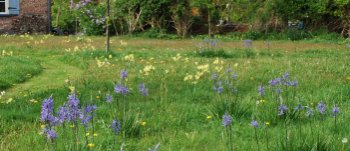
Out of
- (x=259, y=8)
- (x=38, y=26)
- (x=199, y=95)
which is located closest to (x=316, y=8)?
(x=259, y=8)

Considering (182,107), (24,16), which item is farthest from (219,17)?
(182,107)

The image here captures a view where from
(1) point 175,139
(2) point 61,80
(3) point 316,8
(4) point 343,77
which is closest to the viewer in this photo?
(1) point 175,139

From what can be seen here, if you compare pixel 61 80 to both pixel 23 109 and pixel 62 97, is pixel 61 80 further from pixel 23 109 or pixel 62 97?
pixel 23 109

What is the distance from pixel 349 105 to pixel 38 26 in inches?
773

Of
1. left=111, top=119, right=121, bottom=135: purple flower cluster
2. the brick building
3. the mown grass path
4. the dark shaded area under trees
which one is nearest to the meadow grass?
the mown grass path

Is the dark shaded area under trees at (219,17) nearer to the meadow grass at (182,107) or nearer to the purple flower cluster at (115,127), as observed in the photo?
the meadow grass at (182,107)

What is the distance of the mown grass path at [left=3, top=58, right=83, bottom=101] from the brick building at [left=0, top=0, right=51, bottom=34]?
11706 millimetres

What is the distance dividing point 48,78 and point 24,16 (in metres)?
15.2

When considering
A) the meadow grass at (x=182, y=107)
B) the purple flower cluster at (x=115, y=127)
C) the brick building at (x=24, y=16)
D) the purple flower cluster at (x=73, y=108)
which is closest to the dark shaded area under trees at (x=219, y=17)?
the brick building at (x=24, y=16)

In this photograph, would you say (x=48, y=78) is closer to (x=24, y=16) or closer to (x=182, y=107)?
(x=182, y=107)

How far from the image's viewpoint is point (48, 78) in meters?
8.82

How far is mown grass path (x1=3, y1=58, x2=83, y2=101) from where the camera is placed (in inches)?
290

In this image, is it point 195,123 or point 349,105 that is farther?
point 349,105

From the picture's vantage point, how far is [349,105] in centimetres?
566
